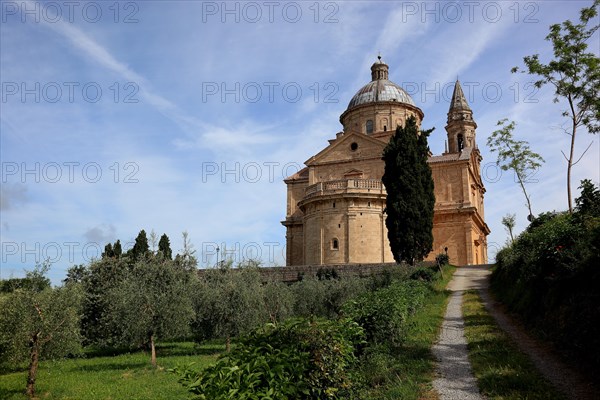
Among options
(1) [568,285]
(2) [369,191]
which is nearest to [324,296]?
(2) [369,191]

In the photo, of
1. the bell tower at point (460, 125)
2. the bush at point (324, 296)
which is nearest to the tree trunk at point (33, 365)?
the bush at point (324, 296)

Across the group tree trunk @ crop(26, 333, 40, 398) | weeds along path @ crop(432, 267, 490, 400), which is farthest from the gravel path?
tree trunk @ crop(26, 333, 40, 398)

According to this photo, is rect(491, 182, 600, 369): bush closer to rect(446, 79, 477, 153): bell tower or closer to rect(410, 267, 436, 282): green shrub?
rect(410, 267, 436, 282): green shrub

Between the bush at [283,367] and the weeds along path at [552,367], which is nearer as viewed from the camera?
the bush at [283,367]

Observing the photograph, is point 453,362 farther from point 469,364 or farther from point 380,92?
point 380,92

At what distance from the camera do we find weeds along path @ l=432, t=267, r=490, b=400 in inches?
335

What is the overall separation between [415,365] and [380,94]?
129ft

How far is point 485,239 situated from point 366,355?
44.6 meters

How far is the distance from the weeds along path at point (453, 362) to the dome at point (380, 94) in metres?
30.3

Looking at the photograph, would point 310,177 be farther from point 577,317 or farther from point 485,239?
point 577,317

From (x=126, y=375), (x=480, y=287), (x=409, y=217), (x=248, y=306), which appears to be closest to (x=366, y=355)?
(x=126, y=375)

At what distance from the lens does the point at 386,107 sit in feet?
150

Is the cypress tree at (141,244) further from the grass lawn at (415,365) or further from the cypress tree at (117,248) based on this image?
the grass lawn at (415,365)

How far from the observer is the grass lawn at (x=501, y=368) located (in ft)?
26.5
